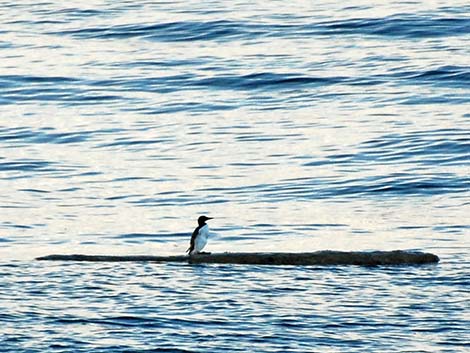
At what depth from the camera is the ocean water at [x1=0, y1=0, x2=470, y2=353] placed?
1723cm

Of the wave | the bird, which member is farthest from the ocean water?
the bird

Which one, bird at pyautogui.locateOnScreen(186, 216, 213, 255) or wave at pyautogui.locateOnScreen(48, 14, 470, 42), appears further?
wave at pyautogui.locateOnScreen(48, 14, 470, 42)

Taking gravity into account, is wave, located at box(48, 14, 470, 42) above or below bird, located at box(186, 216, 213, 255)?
below

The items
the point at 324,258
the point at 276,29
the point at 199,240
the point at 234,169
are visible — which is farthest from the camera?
the point at 276,29

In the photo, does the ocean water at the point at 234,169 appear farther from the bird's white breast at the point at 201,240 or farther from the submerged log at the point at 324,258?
the bird's white breast at the point at 201,240

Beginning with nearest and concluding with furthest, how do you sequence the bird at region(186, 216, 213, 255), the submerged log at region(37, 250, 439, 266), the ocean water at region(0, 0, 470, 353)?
1. the ocean water at region(0, 0, 470, 353)
2. the submerged log at region(37, 250, 439, 266)
3. the bird at region(186, 216, 213, 255)

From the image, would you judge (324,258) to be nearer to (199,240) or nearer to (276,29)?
(199,240)

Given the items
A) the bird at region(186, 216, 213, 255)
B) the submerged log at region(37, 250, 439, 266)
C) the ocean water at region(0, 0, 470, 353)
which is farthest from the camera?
the bird at region(186, 216, 213, 255)

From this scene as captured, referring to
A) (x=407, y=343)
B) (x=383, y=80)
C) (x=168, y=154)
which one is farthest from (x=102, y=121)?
(x=407, y=343)

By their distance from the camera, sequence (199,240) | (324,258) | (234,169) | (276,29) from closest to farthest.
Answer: (324,258) → (199,240) → (234,169) → (276,29)

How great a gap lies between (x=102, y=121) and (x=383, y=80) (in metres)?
9.99

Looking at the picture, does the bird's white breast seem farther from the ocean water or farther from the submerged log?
the submerged log

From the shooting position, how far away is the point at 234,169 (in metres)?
33.9

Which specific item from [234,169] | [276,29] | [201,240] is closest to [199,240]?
[201,240]
